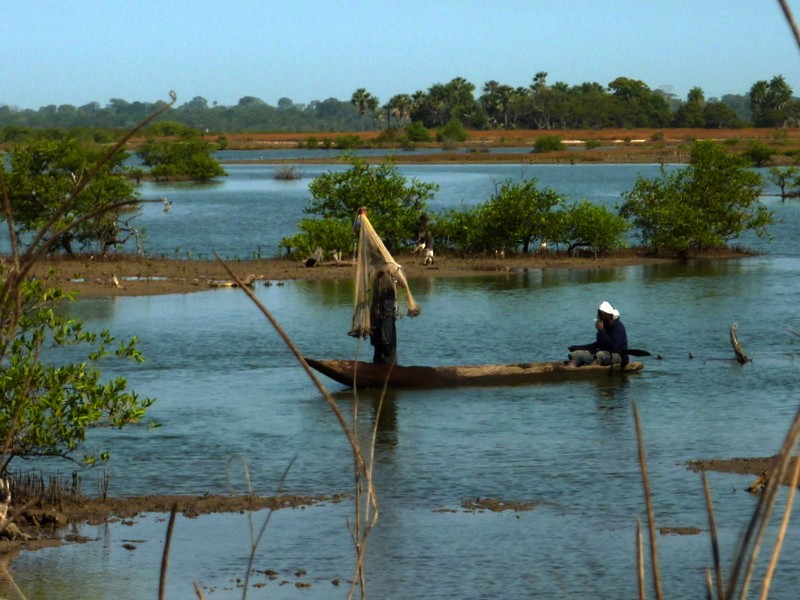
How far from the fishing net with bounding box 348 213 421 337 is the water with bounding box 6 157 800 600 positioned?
1.15 m

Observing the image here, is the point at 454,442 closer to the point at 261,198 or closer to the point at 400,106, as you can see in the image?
the point at 261,198

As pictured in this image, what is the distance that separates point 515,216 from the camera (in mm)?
33031

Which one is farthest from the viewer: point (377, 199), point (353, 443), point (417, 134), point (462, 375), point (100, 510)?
point (417, 134)

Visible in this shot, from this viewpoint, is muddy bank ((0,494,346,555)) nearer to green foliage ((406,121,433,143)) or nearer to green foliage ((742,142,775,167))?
green foliage ((742,142,775,167))

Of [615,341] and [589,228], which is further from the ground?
[589,228]

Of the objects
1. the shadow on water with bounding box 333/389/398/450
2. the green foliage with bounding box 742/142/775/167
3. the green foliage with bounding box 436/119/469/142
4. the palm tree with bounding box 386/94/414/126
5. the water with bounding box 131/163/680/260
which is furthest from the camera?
the palm tree with bounding box 386/94/414/126

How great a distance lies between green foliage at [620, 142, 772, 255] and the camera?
33.6 m

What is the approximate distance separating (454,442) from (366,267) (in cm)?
337

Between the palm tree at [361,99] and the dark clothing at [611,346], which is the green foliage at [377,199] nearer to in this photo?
the dark clothing at [611,346]

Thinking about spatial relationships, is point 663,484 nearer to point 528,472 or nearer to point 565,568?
point 528,472

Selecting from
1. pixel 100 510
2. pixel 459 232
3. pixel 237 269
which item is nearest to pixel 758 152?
pixel 459 232

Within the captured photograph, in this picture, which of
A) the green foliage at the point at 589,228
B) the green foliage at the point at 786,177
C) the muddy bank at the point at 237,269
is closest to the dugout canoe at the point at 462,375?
the muddy bank at the point at 237,269

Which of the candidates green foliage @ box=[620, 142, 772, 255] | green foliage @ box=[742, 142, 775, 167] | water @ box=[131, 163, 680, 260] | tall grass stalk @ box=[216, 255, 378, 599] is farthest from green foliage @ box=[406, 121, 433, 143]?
tall grass stalk @ box=[216, 255, 378, 599]

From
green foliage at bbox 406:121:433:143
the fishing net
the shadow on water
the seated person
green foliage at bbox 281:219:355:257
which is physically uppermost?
green foliage at bbox 406:121:433:143
